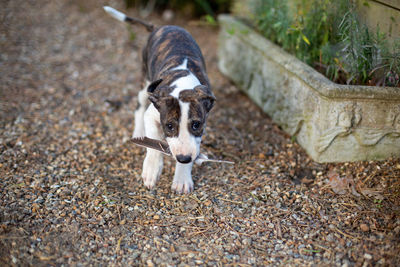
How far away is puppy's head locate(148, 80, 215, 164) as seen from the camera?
3.03 meters

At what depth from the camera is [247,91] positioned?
219 inches

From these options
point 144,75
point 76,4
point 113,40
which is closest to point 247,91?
point 144,75

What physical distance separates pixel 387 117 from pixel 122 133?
2856 mm

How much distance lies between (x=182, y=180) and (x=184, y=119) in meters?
0.78

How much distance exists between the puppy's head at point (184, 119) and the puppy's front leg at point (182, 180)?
54cm

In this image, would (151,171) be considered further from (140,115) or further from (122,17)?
(122,17)

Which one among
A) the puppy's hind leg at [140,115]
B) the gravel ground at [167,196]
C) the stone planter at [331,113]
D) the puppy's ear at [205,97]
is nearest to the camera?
the gravel ground at [167,196]

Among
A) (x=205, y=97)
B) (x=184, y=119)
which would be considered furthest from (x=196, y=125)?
(x=205, y=97)

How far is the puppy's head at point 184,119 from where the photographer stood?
3027mm

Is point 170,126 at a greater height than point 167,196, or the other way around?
point 170,126

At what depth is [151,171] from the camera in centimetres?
365

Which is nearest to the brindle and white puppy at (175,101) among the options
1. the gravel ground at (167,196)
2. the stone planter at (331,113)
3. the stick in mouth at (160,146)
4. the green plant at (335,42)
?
the stick in mouth at (160,146)

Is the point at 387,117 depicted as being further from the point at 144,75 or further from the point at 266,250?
the point at 144,75

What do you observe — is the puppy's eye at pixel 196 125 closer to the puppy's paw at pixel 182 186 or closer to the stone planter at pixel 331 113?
the puppy's paw at pixel 182 186
